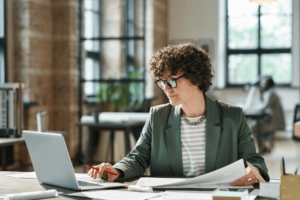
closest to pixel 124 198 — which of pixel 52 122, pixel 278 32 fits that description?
pixel 52 122

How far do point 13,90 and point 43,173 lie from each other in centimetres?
171

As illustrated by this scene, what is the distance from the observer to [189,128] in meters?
1.86

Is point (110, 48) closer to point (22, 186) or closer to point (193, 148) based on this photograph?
point (193, 148)

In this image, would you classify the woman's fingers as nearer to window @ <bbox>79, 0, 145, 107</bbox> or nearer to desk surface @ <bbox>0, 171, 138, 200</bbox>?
desk surface @ <bbox>0, 171, 138, 200</bbox>

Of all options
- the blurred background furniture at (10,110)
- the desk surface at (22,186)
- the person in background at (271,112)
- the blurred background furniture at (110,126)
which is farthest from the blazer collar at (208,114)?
the person in background at (271,112)

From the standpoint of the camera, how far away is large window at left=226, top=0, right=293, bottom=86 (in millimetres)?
8430

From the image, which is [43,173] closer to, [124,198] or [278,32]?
[124,198]

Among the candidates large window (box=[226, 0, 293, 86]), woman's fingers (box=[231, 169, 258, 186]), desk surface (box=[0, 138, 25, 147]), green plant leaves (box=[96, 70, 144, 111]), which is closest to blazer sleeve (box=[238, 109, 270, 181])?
woman's fingers (box=[231, 169, 258, 186])

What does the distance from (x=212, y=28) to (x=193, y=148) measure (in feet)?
21.6

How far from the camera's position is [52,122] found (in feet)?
18.7

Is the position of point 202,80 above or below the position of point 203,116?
above

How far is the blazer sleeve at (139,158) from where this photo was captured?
5.63 ft

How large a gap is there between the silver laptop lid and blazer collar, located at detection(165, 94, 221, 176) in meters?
0.54

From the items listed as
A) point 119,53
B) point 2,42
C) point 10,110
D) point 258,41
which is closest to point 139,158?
point 10,110
